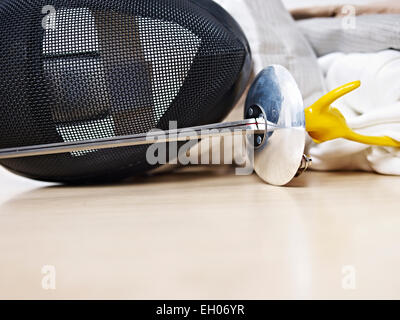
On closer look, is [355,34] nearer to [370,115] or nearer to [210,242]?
[370,115]

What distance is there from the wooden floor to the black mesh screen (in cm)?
10

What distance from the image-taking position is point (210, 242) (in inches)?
14.4

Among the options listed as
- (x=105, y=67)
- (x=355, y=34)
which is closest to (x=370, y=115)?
(x=355, y=34)

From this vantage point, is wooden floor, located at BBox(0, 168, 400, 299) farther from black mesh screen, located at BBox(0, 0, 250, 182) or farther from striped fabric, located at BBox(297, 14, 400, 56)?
striped fabric, located at BBox(297, 14, 400, 56)

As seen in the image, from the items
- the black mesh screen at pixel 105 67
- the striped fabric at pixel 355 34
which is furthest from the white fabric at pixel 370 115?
the black mesh screen at pixel 105 67

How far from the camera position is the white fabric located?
63cm

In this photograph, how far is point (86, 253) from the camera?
0.35 m

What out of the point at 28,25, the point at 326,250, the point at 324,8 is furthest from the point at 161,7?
the point at 324,8

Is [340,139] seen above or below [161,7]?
below

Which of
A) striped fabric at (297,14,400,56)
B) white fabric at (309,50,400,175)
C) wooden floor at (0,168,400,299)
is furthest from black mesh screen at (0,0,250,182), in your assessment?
striped fabric at (297,14,400,56)

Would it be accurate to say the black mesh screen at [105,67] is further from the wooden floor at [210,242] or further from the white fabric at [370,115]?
the white fabric at [370,115]

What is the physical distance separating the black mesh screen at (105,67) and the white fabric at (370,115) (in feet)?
0.66
